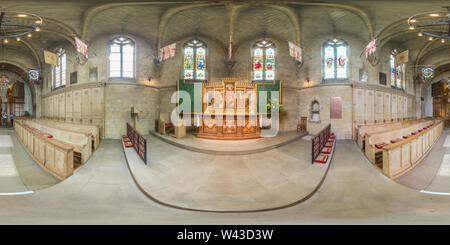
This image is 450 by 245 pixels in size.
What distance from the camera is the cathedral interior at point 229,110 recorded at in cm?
354

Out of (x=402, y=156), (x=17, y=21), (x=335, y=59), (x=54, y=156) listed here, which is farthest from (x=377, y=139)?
(x=17, y=21)

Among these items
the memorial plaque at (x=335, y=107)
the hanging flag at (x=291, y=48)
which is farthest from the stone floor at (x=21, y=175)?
the memorial plaque at (x=335, y=107)

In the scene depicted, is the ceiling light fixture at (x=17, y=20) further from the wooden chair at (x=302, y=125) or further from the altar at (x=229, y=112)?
the wooden chair at (x=302, y=125)

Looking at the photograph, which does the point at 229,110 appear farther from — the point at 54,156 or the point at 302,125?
the point at 54,156

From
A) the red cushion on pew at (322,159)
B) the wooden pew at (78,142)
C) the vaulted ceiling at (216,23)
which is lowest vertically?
the red cushion on pew at (322,159)

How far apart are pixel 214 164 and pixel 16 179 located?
491cm

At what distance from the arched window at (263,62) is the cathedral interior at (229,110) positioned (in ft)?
0.21

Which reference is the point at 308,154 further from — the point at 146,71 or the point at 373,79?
the point at 146,71

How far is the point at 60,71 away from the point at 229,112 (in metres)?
11.2

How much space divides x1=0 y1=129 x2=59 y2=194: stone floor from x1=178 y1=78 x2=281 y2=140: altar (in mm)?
5392

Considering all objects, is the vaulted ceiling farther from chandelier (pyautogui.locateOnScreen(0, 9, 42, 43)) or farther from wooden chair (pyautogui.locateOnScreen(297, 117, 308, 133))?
wooden chair (pyautogui.locateOnScreen(297, 117, 308, 133))

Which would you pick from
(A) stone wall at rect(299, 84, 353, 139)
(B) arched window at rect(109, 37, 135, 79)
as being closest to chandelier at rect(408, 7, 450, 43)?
(A) stone wall at rect(299, 84, 353, 139)

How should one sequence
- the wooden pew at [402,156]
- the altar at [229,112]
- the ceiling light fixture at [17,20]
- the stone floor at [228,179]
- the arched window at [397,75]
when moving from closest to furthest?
the stone floor at [228,179]
the ceiling light fixture at [17,20]
the wooden pew at [402,156]
the altar at [229,112]
the arched window at [397,75]

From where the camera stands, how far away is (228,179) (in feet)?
13.0
